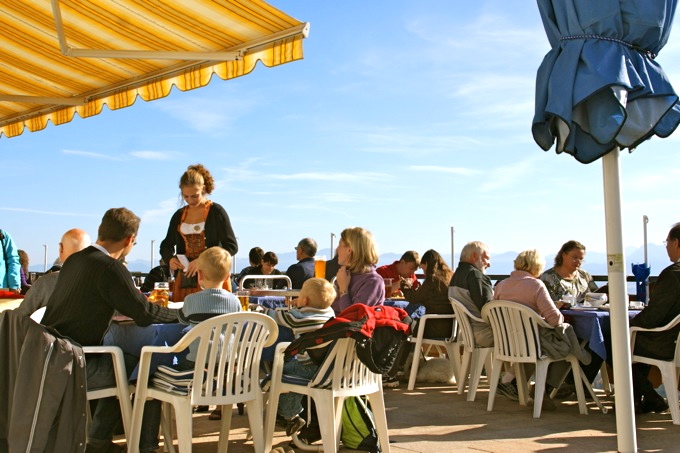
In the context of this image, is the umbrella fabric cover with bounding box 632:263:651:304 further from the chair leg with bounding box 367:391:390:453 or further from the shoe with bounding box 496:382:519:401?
the chair leg with bounding box 367:391:390:453

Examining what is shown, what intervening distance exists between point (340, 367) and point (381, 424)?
450 millimetres

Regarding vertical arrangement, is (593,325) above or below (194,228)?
below

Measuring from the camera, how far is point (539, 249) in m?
5.87

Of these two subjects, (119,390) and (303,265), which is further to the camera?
(303,265)

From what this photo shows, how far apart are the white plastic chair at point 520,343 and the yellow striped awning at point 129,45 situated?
234 centimetres

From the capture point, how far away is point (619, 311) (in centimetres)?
302

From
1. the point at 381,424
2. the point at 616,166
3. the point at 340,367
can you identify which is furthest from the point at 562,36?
the point at 381,424

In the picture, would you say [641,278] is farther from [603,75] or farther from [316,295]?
[603,75]

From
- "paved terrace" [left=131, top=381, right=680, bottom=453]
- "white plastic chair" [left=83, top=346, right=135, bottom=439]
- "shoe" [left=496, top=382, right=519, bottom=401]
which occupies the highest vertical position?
"white plastic chair" [left=83, top=346, right=135, bottom=439]

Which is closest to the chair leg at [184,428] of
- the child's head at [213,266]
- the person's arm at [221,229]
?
the child's head at [213,266]

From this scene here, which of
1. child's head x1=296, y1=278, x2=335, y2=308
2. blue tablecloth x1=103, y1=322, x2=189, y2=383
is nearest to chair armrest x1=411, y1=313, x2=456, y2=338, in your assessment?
child's head x1=296, y1=278, x2=335, y2=308

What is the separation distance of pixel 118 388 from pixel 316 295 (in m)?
1.04

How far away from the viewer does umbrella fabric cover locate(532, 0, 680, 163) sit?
301 cm

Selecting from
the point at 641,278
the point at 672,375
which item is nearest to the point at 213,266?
the point at 672,375
